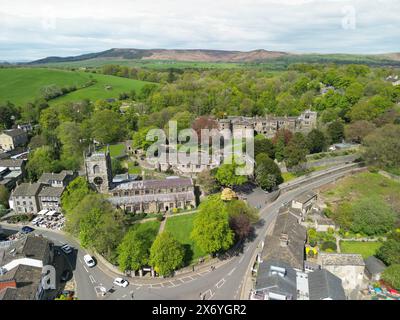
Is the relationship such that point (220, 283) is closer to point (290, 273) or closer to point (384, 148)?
point (290, 273)

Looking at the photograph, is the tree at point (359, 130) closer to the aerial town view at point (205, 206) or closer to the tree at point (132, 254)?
the aerial town view at point (205, 206)

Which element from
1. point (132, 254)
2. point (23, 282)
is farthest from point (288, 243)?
point (23, 282)

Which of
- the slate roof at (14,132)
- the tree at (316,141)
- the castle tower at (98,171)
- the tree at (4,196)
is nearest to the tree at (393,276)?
the tree at (316,141)

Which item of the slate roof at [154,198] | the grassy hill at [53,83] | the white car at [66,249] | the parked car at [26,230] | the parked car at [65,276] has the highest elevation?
the grassy hill at [53,83]

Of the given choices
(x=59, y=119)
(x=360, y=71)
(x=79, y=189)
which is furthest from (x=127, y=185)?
(x=360, y=71)

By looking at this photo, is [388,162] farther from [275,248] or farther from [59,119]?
[59,119]
